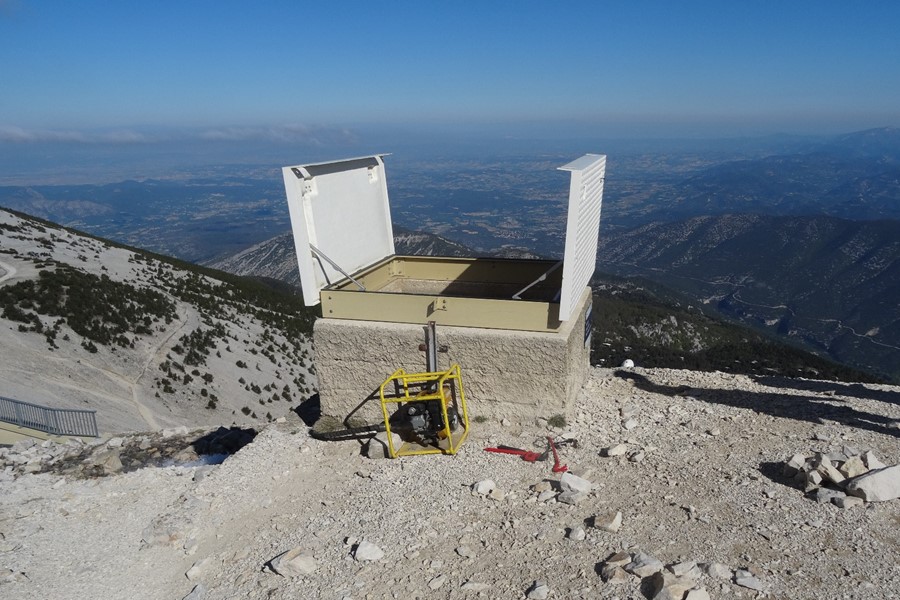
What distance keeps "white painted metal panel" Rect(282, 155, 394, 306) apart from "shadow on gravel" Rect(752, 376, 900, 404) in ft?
23.2

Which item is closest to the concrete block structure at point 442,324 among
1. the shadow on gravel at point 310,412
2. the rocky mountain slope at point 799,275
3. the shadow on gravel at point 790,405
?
the shadow on gravel at point 310,412

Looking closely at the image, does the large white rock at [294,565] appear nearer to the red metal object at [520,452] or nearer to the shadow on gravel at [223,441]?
the red metal object at [520,452]

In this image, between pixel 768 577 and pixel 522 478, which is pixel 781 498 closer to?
pixel 768 577

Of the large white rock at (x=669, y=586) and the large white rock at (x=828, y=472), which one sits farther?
the large white rock at (x=828, y=472)

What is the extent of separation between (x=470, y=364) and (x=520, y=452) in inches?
53.2

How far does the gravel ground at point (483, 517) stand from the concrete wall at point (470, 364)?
42cm

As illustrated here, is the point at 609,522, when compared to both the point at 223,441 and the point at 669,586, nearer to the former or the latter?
the point at 669,586

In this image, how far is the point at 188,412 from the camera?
20.0 meters

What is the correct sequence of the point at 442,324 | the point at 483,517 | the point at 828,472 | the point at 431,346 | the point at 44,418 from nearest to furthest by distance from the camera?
1. the point at 828,472
2. the point at 483,517
3. the point at 431,346
4. the point at 442,324
5. the point at 44,418

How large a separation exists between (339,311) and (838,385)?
823 cm

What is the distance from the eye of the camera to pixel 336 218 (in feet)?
30.7

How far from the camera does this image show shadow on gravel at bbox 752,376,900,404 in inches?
366

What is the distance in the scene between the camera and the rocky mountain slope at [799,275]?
121 metres

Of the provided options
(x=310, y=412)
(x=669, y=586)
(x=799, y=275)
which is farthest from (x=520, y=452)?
(x=799, y=275)
